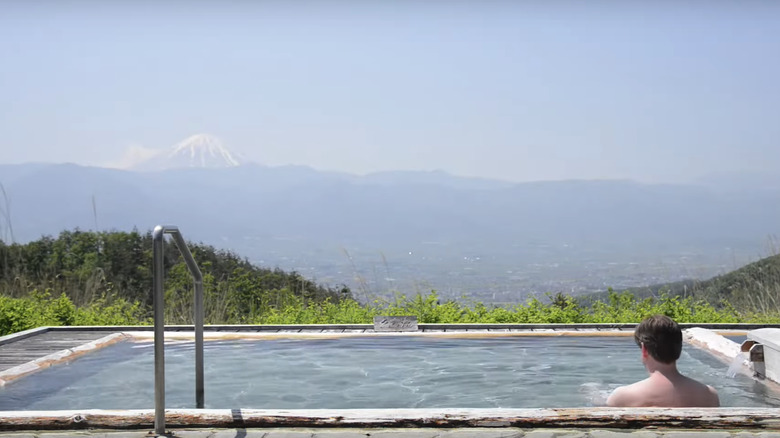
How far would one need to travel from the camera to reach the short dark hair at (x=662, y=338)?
4043mm

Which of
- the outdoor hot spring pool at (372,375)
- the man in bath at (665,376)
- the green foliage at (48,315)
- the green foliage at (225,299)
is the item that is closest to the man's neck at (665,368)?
the man in bath at (665,376)

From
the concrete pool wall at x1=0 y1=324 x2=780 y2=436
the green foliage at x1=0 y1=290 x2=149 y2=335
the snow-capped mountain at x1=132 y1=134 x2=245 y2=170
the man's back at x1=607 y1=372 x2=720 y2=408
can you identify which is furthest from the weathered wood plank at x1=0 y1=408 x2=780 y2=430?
the snow-capped mountain at x1=132 y1=134 x2=245 y2=170

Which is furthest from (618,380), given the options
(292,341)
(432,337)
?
(292,341)

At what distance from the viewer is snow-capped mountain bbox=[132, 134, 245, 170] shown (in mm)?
54875

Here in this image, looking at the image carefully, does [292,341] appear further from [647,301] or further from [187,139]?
[187,139]

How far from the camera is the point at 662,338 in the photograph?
4051 mm

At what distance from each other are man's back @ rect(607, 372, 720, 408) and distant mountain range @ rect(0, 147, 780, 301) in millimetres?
41562

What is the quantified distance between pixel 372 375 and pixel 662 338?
2.80m

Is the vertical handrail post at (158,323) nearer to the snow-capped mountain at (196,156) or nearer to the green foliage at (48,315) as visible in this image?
the green foliage at (48,315)

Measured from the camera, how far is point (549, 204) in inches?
2260

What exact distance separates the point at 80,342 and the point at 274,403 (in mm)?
2670

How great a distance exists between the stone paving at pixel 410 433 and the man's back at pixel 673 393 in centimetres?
49

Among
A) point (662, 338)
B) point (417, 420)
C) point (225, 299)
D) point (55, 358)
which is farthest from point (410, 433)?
point (225, 299)

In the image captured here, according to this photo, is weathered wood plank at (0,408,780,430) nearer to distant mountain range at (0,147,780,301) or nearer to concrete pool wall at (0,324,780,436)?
concrete pool wall at (0,324,780,436)
